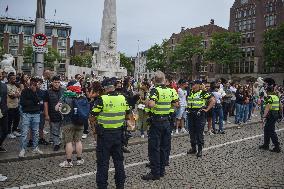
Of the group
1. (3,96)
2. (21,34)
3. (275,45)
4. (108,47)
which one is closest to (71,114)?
(3,96)

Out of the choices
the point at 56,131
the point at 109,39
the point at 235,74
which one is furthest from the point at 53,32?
the point at 56,131

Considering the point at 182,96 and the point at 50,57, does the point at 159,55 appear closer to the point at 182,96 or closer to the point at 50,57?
the point at 50,57

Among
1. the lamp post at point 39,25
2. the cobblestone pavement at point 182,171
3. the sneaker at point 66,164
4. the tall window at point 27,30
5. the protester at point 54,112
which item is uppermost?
the tall window at point 27,30

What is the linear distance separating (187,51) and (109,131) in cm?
6203

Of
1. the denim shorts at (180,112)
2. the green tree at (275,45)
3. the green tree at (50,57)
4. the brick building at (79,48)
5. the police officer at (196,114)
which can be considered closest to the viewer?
the police officer at (196,114)

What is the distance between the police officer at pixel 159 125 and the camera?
7.16 meters

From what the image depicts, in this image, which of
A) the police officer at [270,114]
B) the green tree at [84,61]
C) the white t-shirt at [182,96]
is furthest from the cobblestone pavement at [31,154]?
the green tree at [84,61]

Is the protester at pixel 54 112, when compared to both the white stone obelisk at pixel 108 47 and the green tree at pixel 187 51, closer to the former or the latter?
the white stone obelisk at pixel 108 47

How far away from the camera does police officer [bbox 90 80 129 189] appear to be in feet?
19.5

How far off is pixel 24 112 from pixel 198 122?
474 cm

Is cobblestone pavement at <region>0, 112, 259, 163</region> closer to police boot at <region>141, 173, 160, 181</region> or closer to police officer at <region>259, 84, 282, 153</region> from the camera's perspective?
police boot at <region>141, 173, 160, 181</region>

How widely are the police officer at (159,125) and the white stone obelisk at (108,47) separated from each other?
18.9 metres

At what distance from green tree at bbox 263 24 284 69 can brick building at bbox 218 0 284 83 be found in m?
4.61

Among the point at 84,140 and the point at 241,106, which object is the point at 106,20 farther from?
the point at 84,140
